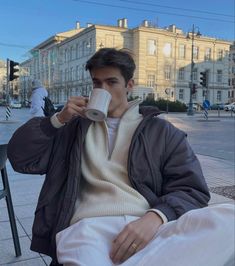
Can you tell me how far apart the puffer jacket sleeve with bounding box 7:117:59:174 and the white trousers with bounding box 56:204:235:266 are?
431 mm

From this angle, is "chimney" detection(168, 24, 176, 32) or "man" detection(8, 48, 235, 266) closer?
"man" detection(8, 48, 235, 266)

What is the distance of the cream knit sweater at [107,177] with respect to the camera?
5.58 feet

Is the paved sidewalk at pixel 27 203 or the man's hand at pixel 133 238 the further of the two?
the paved sidewalk at pixel 27 203

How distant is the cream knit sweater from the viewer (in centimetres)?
170

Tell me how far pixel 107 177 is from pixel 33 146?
0.38 meters

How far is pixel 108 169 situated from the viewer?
1.78m

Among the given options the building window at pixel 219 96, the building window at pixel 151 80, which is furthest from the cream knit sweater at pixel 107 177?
the building window at pixel 219 96

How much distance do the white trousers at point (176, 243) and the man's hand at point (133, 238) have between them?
0.10 ft

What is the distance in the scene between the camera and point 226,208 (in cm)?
130

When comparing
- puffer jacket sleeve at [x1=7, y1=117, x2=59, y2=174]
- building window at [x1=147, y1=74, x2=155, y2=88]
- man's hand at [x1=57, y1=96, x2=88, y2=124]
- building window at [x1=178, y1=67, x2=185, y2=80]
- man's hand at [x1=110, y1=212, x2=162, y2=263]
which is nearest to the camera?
man's hand at [x1=110, y1=212, x2=162, y2=263]

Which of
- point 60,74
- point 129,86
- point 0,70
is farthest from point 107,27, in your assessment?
point 129,86

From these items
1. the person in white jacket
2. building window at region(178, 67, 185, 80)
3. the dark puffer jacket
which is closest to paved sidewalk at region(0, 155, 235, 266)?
the dark puffer jacket

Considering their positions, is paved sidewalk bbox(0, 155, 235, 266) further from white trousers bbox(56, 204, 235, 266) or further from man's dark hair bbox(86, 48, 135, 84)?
man's dark hair bbox(86, 48, 135, 84)

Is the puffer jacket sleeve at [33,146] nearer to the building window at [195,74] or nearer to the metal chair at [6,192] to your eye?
the metal chair at [6,192]
